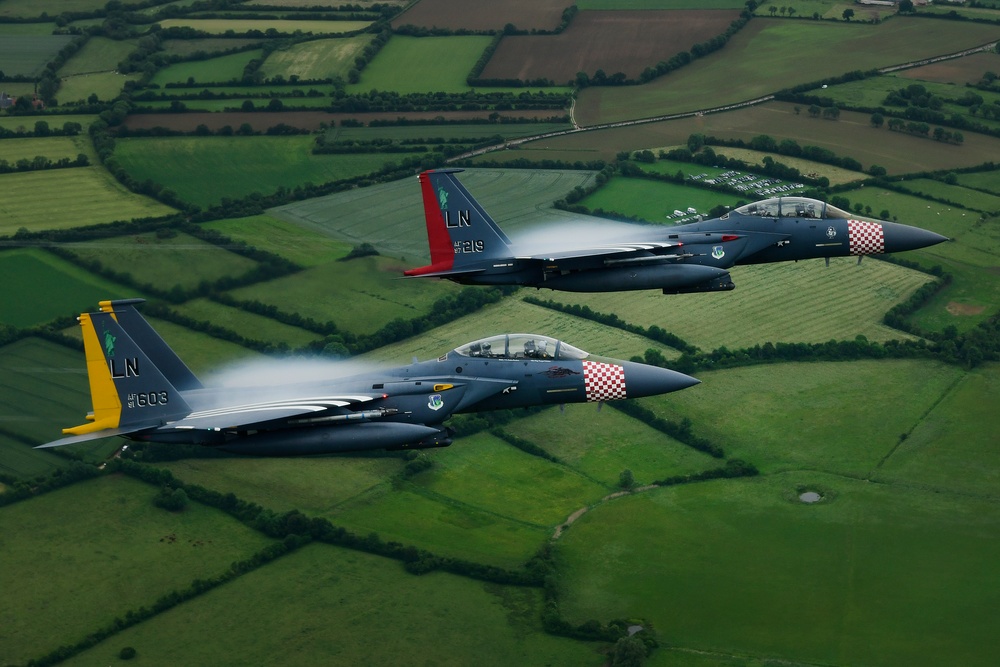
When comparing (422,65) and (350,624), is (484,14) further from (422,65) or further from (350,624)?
(350,624)

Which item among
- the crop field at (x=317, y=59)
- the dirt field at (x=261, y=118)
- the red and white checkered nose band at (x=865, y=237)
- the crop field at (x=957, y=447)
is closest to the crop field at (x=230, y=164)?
the dirt field at (x=261, y=118)

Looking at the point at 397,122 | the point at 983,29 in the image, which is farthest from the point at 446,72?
the point at 983,29

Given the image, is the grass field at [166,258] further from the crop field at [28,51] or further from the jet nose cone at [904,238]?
the crop field at [28,51]

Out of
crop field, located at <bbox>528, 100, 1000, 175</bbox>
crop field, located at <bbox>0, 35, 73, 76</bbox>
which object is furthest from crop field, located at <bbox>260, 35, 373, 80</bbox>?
crop field, located at <bbox>528, 100, 1000, 175</bbox>

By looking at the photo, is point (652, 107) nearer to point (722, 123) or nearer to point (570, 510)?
point (722, 123)

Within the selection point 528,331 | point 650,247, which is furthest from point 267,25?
point 650,247

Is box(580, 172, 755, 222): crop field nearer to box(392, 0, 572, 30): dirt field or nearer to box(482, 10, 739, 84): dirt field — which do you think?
box(482, 10, 739, 84): dirt field
